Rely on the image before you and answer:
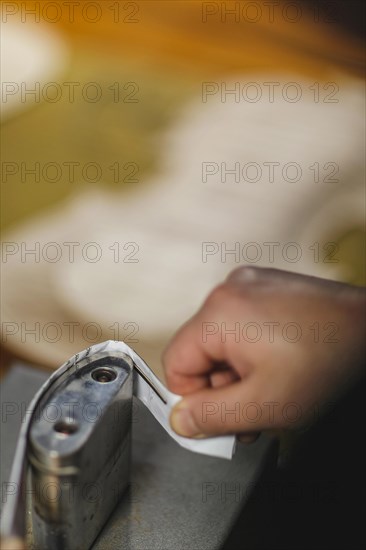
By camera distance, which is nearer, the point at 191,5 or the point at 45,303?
the point at 45,303

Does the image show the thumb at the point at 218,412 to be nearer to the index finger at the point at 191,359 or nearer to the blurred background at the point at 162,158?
the index finger at the point at 191,359

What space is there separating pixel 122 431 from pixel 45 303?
548 millimetres

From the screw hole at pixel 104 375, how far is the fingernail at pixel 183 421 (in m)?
0.06

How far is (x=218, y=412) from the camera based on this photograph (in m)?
0.58

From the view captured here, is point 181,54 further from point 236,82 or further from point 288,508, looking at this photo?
point 288,508

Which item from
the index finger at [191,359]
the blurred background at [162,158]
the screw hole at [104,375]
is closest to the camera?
the screw hole at [104,375]

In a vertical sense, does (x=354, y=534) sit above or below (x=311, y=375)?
below

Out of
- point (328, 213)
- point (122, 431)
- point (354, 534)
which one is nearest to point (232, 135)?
point (328, 213)

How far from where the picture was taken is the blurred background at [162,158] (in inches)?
44.6

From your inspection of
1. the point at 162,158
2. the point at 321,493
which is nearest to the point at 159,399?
the point at 321,493

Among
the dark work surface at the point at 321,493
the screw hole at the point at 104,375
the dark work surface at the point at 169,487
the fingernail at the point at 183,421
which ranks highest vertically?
the screw hole at the point at 104,375

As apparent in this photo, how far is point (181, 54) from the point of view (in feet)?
6.22

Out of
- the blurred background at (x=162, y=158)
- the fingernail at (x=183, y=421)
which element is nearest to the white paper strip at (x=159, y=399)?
the fingernail at (x=183, y=421)

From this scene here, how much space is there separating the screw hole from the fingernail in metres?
0.06
